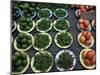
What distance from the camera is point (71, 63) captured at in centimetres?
141

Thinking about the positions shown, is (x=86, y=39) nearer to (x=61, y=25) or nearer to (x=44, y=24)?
(x=61, y=25)

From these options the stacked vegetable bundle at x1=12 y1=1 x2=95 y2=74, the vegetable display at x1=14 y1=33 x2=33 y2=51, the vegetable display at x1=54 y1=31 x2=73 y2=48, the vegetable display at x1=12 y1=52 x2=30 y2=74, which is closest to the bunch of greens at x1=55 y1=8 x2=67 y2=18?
the stacked vegetable bundle at x1=12 y1=1 x2=95 y2=74

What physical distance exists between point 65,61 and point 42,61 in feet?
0.50

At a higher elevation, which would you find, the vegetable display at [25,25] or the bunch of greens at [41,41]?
the vegetable display at [25,25]

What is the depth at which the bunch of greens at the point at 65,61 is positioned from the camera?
139 centimetres

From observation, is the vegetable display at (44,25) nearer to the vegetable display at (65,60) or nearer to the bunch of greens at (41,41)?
the bunch of greens at (41,41)

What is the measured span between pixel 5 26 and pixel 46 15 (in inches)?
10.6

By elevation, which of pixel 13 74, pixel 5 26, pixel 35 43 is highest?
→ pixel 5 26

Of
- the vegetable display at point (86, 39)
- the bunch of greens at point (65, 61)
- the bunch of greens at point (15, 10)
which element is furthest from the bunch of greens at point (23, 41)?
the vegetable display at point (86, 39)

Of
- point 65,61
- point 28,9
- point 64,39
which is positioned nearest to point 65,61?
point 65,61

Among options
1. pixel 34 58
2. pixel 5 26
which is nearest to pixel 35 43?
pixel 34 58

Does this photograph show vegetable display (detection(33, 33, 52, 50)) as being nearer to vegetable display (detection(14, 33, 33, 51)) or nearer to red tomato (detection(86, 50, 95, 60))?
vegetable display (detection(14, 33, 33, 51))

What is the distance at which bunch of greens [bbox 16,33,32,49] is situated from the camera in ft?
4.29

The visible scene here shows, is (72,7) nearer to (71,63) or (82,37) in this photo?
(82,37)
